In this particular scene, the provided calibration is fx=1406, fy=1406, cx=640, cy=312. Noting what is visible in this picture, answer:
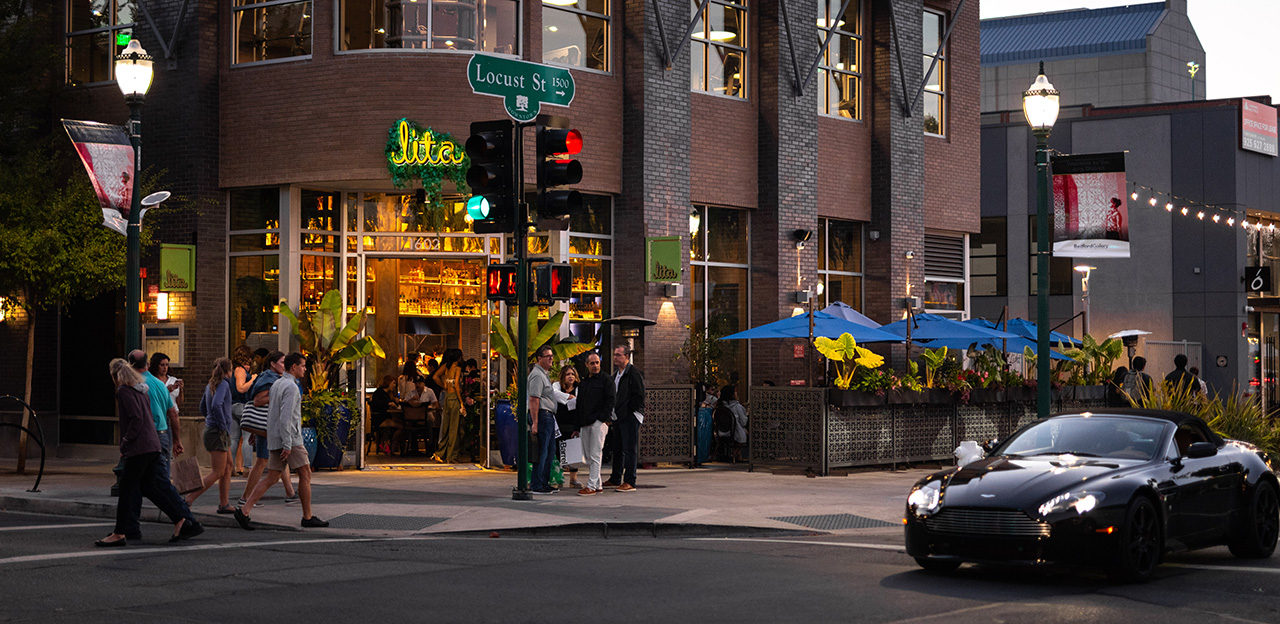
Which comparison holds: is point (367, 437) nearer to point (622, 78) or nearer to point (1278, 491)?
point (622, 78)

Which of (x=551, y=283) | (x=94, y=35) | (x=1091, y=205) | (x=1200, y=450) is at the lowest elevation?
(x=1200, y=450)

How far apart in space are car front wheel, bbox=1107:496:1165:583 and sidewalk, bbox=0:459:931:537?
408 centimetres

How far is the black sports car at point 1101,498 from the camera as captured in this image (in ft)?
34.1

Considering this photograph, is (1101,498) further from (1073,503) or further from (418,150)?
(418,150)

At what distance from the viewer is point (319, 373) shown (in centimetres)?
2069

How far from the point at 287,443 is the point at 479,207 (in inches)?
140

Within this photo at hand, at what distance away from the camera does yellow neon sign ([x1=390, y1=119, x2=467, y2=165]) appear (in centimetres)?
2044

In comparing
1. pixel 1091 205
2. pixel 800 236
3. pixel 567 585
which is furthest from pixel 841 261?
pixel 567 585

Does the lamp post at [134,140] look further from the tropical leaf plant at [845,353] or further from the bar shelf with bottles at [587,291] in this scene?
the tropical leaf plant at [845,353]

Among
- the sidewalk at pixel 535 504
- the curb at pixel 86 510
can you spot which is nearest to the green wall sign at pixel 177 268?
the sidewalk at pixel 535 504

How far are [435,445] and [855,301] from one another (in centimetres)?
975

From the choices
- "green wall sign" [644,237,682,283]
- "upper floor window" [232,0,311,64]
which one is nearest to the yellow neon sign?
"upper floor window" [232,0,311,64]

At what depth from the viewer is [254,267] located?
71.2ft

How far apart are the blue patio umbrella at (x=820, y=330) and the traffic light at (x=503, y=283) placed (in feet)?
20.7
